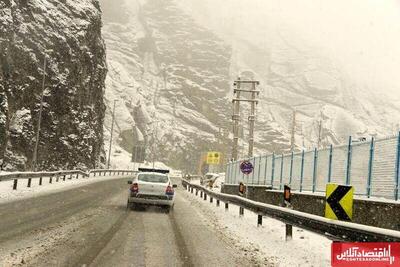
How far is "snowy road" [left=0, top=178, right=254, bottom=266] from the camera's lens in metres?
8.50

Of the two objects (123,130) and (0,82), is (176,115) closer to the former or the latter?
(123,130)

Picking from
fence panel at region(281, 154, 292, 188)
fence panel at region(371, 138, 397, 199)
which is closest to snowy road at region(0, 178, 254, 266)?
fence panel at region(371, 138, 397, 199)

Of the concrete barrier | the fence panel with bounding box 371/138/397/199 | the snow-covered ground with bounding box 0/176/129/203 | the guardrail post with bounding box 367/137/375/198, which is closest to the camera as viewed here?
the concrete barrier

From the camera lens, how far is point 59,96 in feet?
172

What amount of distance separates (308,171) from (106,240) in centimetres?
1241

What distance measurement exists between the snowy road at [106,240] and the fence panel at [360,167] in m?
4.58

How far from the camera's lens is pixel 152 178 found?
1903cm

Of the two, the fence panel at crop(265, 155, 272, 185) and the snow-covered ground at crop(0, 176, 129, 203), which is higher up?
the fence panel at crop(265, 155, 272, 185)

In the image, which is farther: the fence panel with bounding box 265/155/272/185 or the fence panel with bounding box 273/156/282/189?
the fence panel with bounding box 265/155/272/185

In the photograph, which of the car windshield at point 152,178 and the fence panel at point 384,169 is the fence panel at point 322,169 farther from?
the car windshield at point 152,178

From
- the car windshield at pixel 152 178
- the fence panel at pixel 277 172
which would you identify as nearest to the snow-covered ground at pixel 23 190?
the car windshield at pixel 152 178

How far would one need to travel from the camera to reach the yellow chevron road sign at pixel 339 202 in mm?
9070

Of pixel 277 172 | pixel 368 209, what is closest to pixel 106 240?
pixel 368 209

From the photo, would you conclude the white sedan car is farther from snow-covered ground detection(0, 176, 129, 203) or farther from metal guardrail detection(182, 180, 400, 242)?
metal guardrail detection(182, 180, 400, 242)
